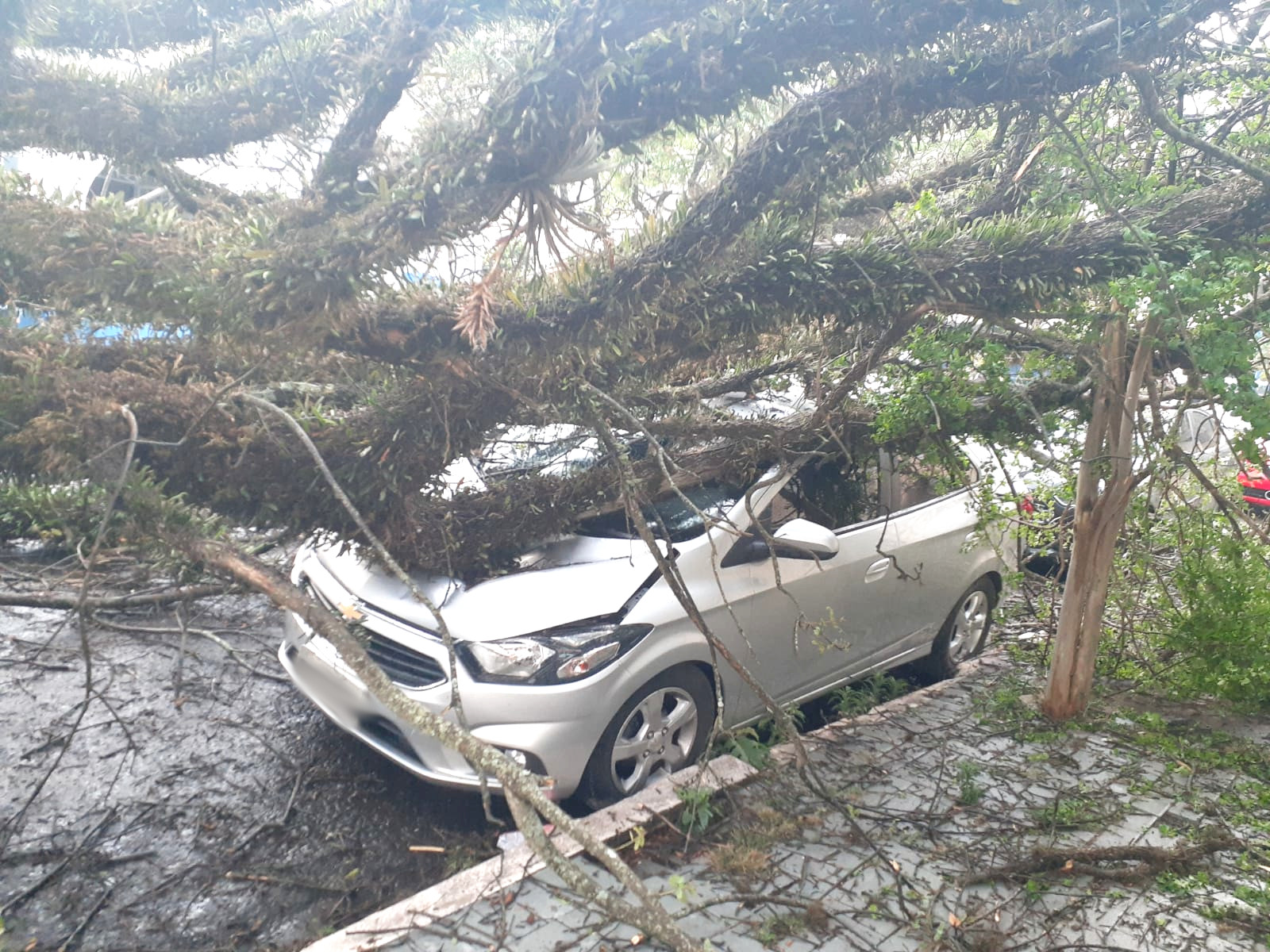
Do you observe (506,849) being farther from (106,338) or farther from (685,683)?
(106,338)

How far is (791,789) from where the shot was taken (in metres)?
4.06

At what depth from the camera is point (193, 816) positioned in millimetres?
3812

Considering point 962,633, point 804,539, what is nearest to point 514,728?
point 804,539

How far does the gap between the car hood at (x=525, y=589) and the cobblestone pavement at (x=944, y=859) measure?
0.94m

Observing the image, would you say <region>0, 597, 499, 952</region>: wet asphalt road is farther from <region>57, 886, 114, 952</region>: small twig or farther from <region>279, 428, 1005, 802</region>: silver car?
<region>279, 428, 1005, 802</region>: silver car

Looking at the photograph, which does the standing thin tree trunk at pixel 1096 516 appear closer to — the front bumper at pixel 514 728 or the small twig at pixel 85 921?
the front bumper at pixel 514 728

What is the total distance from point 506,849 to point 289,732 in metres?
1.64

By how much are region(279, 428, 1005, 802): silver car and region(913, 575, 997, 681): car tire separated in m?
0.35

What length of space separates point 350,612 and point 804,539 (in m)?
2.21

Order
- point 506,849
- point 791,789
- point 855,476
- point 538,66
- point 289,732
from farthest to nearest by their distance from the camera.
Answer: point 855,476 → point 289,732 → point 791,789 → point 506,849 → point 538,66

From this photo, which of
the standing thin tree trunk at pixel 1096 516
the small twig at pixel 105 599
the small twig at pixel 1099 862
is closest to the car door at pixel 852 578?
the standing thin tree trunk at pixel 1096 516

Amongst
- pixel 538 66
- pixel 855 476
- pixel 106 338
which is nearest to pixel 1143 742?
pixel 855 476

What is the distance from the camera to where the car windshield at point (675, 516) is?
4.46 metres

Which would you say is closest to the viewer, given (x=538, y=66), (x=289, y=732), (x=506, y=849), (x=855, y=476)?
(x=538, y=66)
